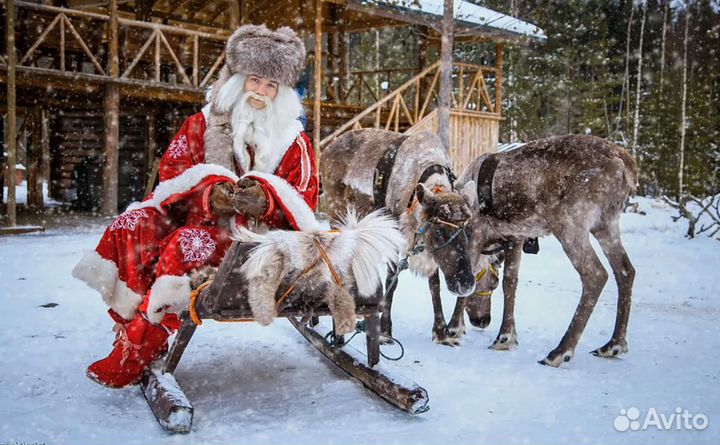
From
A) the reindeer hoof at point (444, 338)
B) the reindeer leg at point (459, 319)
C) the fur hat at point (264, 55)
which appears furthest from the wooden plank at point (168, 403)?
the reindeer leg at point (459, 319)

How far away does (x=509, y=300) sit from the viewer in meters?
4.44

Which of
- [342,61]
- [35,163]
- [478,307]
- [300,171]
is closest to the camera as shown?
[300,171]

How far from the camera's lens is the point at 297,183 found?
139 inches

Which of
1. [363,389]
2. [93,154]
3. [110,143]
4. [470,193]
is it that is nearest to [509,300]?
[470,193]

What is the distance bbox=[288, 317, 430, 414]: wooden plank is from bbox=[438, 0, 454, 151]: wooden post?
773cm

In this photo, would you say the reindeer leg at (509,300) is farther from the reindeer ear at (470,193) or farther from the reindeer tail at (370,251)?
the reindeer tail at (370,251)

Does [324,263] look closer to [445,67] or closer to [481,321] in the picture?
[481,321]

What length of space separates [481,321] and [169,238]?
266 centimetres

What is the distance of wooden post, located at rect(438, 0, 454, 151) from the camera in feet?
37.4

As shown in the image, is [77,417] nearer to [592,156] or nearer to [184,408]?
[184,408]

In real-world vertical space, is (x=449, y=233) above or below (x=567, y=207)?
below

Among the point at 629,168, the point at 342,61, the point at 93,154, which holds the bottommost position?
the point at 629,168

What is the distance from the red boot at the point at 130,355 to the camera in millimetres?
3104

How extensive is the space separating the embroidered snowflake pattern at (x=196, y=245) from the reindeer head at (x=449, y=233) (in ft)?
5.11
